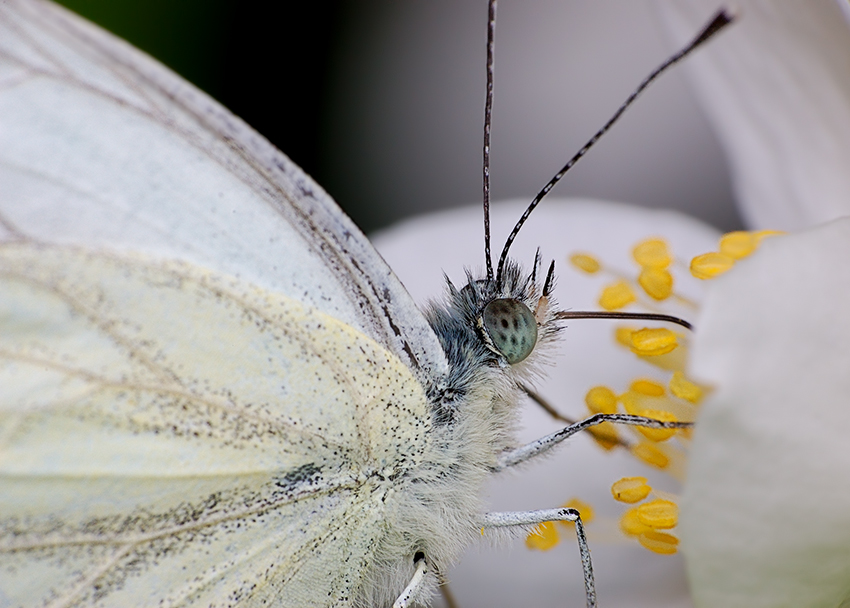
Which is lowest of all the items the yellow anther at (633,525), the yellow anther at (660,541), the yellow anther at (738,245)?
the yellow anther at (660,541)

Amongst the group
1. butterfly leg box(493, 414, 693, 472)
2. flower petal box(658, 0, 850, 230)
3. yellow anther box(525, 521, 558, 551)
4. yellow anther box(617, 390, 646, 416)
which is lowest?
yellow anther box(525, 521, 558, 551)

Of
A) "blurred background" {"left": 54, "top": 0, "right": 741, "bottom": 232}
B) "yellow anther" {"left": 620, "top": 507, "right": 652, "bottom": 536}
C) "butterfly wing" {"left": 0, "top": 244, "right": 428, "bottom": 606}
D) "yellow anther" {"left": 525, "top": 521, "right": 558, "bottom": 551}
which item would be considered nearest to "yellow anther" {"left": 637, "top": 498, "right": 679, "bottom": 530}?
"yellow anther" {"left": 620, "top": 507, "right": 652, "bottom": 536}

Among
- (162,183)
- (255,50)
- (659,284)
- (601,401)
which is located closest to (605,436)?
(601,401)

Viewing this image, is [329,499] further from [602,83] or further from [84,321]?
[602,83]

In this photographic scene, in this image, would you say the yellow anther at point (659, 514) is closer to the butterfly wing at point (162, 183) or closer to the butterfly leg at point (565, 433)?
the butterfly leg at point (565, 433)

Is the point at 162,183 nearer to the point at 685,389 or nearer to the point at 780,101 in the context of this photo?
the point at 685,389

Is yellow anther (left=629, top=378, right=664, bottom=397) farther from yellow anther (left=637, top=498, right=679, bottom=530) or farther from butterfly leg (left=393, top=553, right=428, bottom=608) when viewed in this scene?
butterfly leg (left=393, top=553, right=428, bottom=608)

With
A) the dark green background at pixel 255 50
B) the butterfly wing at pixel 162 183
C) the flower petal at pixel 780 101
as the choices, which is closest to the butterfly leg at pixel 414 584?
the butterfly wing at pixel 162 183
